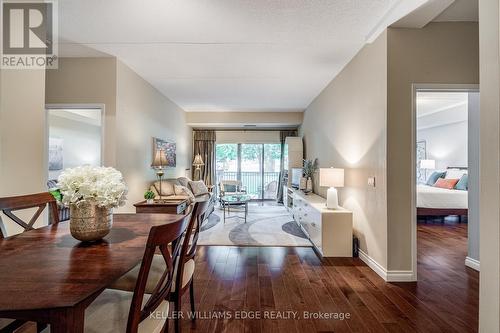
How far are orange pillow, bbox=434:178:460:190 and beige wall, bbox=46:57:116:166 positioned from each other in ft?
23.1

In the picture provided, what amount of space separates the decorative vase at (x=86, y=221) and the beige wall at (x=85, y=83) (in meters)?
2.24

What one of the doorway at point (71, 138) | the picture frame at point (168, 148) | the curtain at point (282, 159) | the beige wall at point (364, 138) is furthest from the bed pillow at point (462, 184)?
the doorway at point (71, 138)

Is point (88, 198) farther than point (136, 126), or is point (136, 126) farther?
point (136, 126)

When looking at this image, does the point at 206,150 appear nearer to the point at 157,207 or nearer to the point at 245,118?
the point at 245,118

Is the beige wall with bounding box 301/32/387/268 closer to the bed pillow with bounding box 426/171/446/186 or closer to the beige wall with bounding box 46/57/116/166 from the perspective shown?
the beige wall with bounding box 46/57/116/166

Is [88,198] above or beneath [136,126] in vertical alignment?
beneath

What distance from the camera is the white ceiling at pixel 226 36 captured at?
2.21 metres

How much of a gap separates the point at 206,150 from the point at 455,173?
7.03 m

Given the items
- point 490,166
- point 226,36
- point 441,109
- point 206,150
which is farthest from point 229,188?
point 441,109

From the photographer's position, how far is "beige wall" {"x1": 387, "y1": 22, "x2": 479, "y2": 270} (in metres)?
2.51

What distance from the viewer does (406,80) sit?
2.53 metres

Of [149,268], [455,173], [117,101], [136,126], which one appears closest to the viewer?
[149,268]

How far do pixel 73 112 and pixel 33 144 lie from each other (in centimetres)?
509

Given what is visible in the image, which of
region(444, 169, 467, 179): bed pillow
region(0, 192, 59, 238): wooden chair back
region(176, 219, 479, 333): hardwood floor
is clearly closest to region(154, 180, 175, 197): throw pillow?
region(176, 219, 479, 333): hardwood floor
